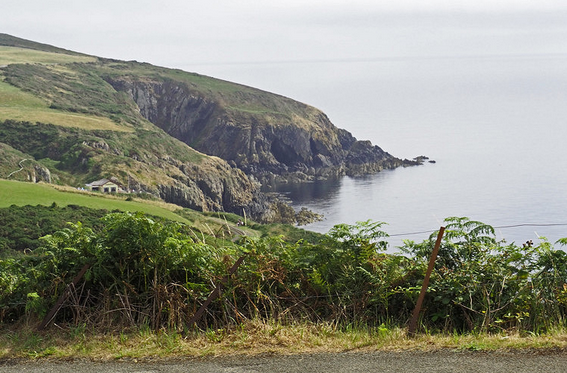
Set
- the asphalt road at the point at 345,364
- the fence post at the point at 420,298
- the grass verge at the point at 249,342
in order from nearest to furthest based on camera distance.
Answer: the asphalt road at the point at 345,364 < the grass verge at the point at 249,342 < the fence post at the point at 420,298

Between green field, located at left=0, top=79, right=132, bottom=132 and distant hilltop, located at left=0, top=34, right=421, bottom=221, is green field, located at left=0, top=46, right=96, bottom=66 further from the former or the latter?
green field, located at left=0, top=79, right=132, bottom=132

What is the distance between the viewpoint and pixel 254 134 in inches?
7072

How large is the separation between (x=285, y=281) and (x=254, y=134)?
173 metres

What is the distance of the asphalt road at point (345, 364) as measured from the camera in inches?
213

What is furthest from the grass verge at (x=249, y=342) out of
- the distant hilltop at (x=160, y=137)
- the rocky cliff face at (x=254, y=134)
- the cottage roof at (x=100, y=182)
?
the rocky cliff face at (x=254, y=134)

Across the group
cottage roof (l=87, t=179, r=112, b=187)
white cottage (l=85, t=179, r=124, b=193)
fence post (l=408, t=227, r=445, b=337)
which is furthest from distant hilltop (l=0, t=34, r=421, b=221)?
fence post (l=408, t=227, r=445, b=337)

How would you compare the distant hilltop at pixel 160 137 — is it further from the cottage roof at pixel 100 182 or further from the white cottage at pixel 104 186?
the white cottage at pixel 104 186

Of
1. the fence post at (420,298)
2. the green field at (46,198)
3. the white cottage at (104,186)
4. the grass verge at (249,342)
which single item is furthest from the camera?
the white cottage at (104,186)

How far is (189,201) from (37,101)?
43.0 metres

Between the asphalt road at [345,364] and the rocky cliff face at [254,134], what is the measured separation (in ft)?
508

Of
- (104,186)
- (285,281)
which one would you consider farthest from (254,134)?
(285,281)

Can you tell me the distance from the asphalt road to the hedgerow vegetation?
0.89m

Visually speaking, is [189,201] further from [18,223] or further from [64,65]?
[64,65]

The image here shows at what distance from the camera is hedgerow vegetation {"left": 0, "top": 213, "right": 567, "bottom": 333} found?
6855 millimetres
